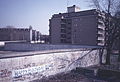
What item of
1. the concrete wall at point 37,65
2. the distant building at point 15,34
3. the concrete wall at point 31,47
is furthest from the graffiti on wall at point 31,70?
the distant building at point 15,34

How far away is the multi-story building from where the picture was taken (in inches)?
→ 1697

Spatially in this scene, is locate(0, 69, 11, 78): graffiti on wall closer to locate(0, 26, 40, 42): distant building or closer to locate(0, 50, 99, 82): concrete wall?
locate(0, 50, 99, 82): concrete wall

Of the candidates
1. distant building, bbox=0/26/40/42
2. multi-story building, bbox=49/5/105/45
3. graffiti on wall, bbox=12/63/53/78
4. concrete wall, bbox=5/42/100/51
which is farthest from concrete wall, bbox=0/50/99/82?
distant building, bbox=0/26/40/42

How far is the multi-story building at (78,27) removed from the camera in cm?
4309

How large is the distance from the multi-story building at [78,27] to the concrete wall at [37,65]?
21.9 m

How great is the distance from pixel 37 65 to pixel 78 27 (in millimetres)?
34768

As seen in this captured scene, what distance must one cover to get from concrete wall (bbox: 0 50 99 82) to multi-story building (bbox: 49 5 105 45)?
21.9 meters

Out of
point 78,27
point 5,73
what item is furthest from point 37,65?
point 78,27

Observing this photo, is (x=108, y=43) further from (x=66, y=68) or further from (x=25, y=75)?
(x=25, y=75)

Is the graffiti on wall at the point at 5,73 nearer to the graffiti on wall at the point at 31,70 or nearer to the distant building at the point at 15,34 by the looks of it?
the graffiti on wall at the point at 31,70

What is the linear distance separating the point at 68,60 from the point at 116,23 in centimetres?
1022

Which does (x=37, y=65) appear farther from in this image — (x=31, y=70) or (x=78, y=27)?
(x=78, y=27)

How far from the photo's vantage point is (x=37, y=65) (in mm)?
13336

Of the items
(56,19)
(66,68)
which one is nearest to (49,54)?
(66,68)
